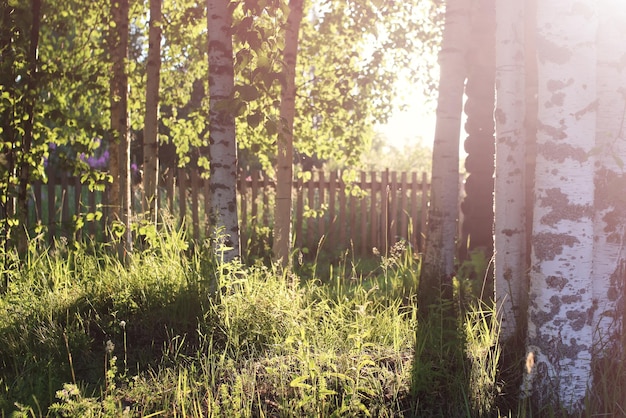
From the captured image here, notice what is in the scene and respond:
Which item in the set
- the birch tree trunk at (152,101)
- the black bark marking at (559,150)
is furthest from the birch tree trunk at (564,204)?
the birch tree trunk at (152,101)

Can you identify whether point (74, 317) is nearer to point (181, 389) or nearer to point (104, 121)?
point (181, 389)

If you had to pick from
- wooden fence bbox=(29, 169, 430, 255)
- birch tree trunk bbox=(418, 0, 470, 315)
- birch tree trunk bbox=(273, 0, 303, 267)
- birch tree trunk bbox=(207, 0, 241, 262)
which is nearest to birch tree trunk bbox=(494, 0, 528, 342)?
birch tree trunk bbox=(418, 0, 470, 315)

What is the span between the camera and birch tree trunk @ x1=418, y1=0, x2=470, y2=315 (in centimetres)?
476

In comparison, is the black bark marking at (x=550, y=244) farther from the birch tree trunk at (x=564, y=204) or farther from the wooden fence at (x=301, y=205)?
the wooden fence at (x=301, y=205)

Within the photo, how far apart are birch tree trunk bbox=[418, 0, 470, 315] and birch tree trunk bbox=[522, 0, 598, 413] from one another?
171cm

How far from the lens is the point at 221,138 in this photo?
4.41m

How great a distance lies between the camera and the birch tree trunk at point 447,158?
476cm

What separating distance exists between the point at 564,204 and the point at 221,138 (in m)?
2.41

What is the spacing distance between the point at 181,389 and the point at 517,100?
98.7 inches

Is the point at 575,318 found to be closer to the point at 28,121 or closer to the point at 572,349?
the point at 572,349

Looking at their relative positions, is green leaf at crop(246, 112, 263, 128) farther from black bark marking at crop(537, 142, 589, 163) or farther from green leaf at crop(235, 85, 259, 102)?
black bark marking at crop(537, 142, 589, 163)

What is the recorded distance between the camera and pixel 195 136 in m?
9.03

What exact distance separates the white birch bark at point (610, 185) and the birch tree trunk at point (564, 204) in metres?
0.44

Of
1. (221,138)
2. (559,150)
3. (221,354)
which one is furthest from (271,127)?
(559,150)
